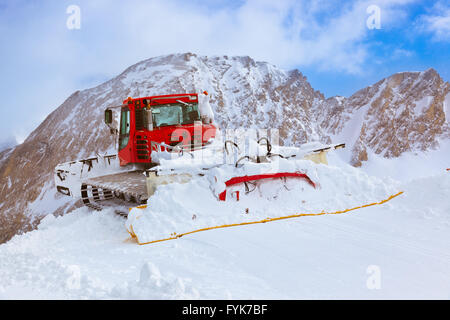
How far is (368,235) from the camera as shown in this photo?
3863 mm

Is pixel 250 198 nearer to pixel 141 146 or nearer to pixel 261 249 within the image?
pixel 261 249

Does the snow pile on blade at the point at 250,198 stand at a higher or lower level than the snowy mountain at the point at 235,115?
lower

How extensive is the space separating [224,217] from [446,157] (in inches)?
2608

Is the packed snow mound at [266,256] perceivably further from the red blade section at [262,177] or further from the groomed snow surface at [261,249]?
the red blade section at [262,177]

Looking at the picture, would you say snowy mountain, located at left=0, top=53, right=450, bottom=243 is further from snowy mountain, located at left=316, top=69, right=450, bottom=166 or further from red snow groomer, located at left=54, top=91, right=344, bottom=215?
red snow groomer, located at left=54, top=91, right=344, bottom=215

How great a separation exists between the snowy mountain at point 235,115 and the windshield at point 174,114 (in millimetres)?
51196

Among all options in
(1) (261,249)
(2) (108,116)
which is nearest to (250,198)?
(1) (261,249)

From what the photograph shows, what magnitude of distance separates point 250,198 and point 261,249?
5.08 feet

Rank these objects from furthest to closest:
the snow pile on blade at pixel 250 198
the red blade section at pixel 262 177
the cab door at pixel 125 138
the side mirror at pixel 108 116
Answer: the cab door at pixel 125 138 < the side mirror at pixel 108 116 < the red blade section at pixel 262 177 < the snow pile on blade at pixel 250 198

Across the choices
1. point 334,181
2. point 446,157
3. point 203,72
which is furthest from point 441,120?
point 334,181

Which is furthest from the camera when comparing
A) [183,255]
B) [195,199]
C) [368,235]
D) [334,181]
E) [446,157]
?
[446,157]

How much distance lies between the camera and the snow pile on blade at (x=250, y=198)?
14.3 feet

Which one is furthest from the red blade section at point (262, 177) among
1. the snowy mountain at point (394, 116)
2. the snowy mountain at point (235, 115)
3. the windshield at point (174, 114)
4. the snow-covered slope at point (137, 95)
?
the snowy mountain at point (394, 116)
